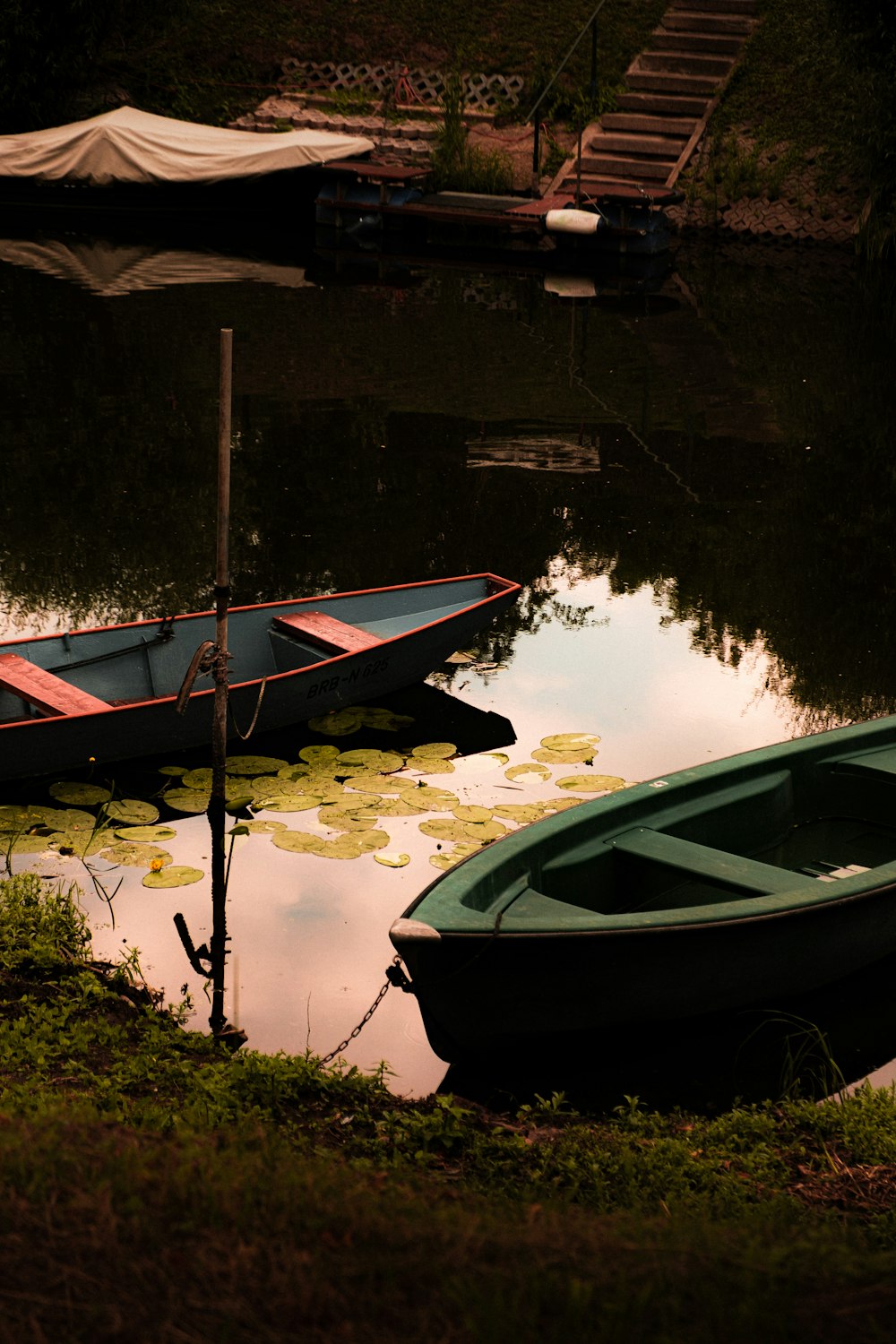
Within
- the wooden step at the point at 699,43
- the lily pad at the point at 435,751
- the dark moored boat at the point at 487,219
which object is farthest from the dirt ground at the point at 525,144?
the lily pad at the point at 435,751

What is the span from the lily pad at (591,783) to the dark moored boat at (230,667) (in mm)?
1351

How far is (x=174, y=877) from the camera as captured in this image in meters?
6.69

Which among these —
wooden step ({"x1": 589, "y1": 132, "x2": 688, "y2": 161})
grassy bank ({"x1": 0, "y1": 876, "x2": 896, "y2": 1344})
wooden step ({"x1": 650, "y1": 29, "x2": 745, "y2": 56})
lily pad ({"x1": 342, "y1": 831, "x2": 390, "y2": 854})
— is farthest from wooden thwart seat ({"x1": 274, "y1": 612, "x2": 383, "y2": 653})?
wooden step ({"x1": 650, "y1": 29, "x2": 745, "y2": 56})

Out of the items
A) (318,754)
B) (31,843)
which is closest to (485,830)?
(318,754)

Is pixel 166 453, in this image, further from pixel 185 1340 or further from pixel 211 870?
pixel 185 1340

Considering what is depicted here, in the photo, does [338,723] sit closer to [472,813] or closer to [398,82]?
[472,813]

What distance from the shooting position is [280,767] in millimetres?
7820

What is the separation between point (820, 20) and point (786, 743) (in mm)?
23058

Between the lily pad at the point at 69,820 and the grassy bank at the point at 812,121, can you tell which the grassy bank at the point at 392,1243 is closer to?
the lily pad at the point at 69,820

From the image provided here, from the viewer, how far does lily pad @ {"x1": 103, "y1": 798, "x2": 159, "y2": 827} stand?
7.20 m

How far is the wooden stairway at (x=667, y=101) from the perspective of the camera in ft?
80.8

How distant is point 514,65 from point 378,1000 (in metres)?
24.6

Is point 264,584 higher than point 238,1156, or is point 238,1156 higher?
point 264,584

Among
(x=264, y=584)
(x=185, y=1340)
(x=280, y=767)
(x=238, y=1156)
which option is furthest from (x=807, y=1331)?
(x=264, y=584)
